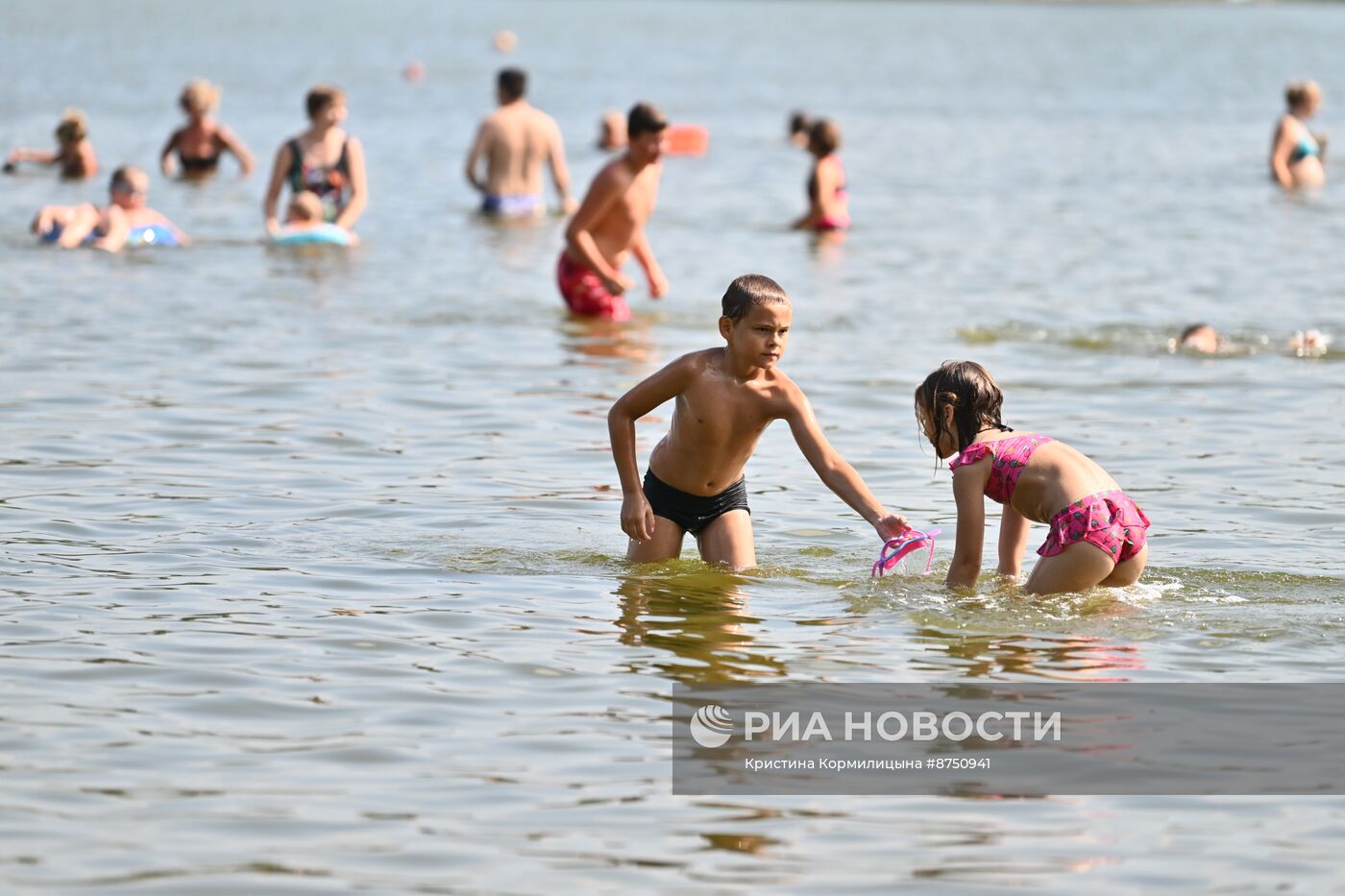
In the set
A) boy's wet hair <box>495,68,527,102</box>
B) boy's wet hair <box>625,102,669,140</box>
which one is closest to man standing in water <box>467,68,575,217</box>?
boy's wet hair <box>495,68,527,102</box>

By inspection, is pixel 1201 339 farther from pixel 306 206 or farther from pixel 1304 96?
pixel 1304 96

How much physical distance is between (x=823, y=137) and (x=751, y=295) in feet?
40.3

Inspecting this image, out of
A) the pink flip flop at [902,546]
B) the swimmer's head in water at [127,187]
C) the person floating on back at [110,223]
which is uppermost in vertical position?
the swimmer's head in water at [127,187]

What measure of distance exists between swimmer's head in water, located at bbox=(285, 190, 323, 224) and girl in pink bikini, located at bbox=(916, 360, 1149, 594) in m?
11.3

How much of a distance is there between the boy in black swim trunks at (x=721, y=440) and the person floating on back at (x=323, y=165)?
396 inches

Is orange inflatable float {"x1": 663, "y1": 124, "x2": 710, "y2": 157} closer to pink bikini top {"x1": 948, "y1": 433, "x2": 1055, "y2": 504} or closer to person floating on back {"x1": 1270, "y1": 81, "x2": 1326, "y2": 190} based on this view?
person floating on back {"x1": 1270, "y1": 81, "x2": 1326, "y2": 190}

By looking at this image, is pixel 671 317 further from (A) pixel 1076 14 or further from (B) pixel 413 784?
(A) pixel 1076 14

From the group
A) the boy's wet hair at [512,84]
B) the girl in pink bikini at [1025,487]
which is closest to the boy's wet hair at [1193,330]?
the girl in pink bikini at [1025,487]

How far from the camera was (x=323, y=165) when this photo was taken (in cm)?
1717

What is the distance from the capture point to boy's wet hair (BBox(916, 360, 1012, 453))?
6.73 m

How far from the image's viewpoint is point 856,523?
8.52 meters

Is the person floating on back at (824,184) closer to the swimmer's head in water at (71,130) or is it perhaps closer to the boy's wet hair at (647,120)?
the boy's wet hair at (647,120)
